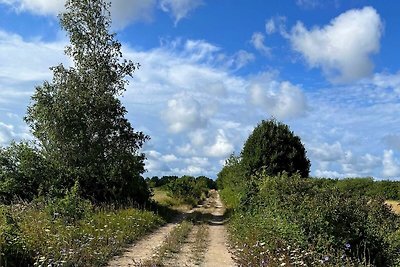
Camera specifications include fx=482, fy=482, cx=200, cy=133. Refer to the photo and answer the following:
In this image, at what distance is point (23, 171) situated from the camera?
26859mm

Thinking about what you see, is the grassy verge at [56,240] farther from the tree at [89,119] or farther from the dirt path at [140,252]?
the tree at [89,119]

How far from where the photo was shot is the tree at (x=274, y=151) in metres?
30.9

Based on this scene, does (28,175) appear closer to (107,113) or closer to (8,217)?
(107,113)

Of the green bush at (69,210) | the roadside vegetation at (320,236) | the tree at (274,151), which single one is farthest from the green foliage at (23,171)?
the roadside vegetation at (320,236)

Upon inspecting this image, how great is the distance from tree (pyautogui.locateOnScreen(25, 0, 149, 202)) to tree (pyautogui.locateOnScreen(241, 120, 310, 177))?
7.13 metres

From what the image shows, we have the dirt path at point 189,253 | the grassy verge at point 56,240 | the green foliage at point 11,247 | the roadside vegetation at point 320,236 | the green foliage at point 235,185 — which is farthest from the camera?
the green foliage at point 235,185

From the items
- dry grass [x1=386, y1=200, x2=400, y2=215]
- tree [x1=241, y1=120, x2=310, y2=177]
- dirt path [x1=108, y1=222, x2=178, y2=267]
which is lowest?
dirt path [x1=108, y1=222, x2=178, y2=267]

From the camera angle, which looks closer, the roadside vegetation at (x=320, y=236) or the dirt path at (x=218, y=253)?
the roadside vegetation at (x=320, y=236)

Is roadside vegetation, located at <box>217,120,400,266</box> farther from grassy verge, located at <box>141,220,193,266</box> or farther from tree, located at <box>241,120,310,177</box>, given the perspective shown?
tree, located at <box>241,120,310,177</box>

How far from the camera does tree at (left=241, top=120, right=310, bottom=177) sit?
30859 mm

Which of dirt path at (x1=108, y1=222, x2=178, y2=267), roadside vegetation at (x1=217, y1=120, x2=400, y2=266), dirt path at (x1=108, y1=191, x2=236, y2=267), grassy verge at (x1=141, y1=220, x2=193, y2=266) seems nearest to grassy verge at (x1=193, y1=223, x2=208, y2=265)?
dirt path at (x1=108, y1=191, x2=236, y2=267)

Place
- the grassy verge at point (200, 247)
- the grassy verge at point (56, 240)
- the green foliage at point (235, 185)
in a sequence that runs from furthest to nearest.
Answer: the green foliage at point (235, 185), the grassy verge at point (200, 247), the grassy verge at point (56, 240)

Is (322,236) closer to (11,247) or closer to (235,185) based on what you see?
(11,247)

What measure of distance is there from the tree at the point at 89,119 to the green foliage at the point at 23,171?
83cm
